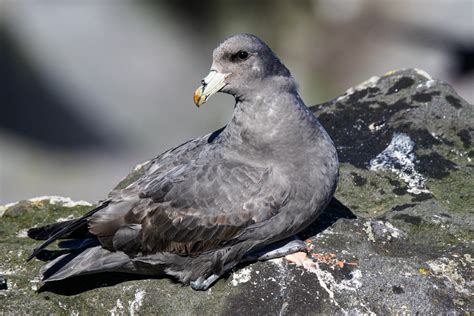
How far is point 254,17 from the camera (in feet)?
37.6

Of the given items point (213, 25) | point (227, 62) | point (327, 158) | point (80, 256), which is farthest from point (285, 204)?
point (213, 25)

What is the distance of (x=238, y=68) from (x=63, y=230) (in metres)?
1.33

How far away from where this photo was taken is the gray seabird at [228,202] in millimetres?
4414

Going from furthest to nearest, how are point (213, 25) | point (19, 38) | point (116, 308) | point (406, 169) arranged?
1. point (213, 25)
2. point (19, 38)
3. point (406, 169)
4. point (116, 308)

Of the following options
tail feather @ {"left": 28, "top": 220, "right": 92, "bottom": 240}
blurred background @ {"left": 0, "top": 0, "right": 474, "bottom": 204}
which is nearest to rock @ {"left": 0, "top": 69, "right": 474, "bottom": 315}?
tail feather @ {"left": 28, "top": 220, "right": 92, "bottom": 240}

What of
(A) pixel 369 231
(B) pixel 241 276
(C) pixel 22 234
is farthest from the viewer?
(C) pixel 22 234

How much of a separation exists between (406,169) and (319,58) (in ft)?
20.5

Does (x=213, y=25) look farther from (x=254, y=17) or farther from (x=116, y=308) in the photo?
(x=116, y=308)

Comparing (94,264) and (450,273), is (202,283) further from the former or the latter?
(450,273)

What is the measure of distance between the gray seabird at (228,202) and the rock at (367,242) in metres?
0.14

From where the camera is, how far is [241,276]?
4.47 metres

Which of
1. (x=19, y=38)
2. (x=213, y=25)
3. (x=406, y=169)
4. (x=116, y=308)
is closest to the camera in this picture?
(x=116, y=308)

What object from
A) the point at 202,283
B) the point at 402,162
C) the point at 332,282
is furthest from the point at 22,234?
the point at 402,162

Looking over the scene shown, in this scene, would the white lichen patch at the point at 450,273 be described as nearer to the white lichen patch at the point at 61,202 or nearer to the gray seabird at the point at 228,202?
the gray seabird at the point at 228,202
